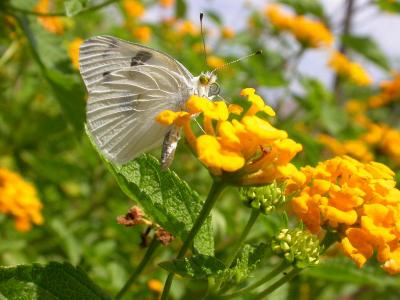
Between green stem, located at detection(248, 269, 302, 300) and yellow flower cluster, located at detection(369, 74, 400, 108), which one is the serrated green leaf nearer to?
green stem, located at detection(248, 269, 302, 300)

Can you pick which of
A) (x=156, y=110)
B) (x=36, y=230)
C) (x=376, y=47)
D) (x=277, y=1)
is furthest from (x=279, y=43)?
(x=156, y=110)

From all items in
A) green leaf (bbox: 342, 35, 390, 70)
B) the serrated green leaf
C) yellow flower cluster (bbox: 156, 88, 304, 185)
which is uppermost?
the serrated green leaf

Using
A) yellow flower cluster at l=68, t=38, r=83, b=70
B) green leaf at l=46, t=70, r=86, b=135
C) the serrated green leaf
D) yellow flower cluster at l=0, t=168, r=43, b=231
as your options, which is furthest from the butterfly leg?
yellow flower cluster at l=68, t=38, r=83, b=70

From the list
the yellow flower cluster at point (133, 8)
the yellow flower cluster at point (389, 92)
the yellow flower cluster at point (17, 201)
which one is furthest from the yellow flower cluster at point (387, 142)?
the yellow flower cluster at point (17, 201)

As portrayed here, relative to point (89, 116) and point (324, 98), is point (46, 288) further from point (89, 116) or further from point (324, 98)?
point (324, 98)

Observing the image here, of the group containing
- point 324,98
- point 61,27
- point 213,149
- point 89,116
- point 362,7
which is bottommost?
point 324,98

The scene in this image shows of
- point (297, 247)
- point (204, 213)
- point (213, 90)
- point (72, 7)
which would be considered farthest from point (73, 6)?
point (297, 247)
